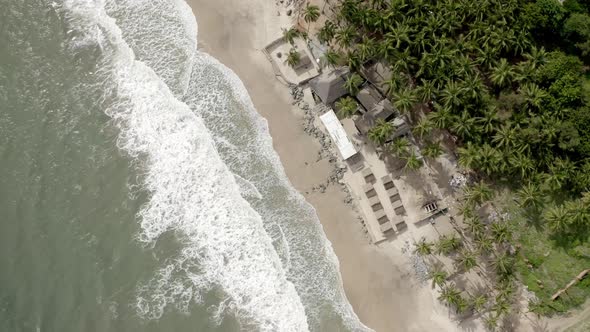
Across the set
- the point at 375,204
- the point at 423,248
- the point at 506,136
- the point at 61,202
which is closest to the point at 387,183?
the point at 375,204

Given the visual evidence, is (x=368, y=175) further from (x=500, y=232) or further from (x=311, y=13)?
(x=311, y=13)

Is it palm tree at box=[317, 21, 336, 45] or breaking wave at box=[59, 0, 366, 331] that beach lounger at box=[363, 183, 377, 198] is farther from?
palm tree at box=[317, 21, 336, 45]

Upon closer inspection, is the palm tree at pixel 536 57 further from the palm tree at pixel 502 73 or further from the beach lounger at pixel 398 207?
the beach lounger at pixel 398 207

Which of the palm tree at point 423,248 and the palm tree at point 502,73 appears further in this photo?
the palm tree at point 423,248

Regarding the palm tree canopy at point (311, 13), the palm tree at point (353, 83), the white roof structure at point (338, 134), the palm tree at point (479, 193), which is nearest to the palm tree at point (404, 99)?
the palm tree at point (353, 83)

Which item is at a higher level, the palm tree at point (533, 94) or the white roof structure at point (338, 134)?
the white roof structure at point (338, 134)

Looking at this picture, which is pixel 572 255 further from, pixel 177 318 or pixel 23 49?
pixel 23 49

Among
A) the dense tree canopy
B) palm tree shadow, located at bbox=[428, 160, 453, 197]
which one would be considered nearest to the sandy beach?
palm tree shadow, located at bbox=[428, 160, 453, 197]
